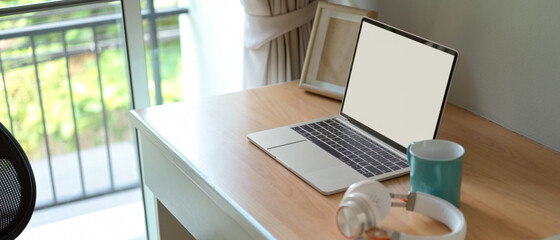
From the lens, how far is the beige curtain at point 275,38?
1.79 m

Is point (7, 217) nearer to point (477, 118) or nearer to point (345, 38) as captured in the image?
point (345, 38)

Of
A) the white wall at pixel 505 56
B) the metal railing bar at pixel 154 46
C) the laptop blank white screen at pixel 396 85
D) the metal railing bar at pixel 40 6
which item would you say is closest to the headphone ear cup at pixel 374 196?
the laptop blank white screen at pixel 396 85

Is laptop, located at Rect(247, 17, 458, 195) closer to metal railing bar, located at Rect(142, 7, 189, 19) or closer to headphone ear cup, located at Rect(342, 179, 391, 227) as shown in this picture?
headphone ear cup, located at Rect(342, 179, 391, 227)

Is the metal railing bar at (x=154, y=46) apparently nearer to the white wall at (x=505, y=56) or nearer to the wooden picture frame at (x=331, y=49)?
the wooden picture frame at (x=331, y=49)

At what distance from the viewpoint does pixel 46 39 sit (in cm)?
202

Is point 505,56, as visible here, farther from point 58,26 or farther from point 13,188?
point 58,26

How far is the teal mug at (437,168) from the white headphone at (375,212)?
3 centimetres

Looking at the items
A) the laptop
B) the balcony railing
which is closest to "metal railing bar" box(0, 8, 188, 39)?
the balcony railing

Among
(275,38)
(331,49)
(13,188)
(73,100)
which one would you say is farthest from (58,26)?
(331,49)

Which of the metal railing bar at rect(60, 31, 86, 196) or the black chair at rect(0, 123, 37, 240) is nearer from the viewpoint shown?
the black chair at rect(0, 123, 37, 240)

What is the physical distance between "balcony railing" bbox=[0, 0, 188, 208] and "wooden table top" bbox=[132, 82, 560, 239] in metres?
0.72

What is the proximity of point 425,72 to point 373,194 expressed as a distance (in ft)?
1.12

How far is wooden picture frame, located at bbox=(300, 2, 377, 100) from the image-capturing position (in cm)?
153

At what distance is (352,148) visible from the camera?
4.21 ft
